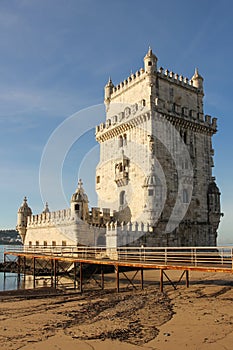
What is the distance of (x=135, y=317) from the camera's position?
486 inches

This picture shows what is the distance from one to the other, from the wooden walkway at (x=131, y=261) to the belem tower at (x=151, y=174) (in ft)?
4.36

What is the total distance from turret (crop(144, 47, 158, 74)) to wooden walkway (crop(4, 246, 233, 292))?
623 inches

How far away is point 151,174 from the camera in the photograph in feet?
94.6

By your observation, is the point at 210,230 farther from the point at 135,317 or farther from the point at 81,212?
the point at 135,317

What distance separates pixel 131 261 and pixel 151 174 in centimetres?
1050

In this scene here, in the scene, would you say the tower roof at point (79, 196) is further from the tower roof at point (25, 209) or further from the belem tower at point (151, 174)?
the tower roof at point (25, 209)

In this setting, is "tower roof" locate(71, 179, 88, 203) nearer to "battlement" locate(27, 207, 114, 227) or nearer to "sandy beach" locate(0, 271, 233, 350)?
"battlement" locate(27, 207, 114, 227)

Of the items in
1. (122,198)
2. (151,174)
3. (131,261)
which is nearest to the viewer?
(131,261)

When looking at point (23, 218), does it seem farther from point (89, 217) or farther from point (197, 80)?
point (197, 80)

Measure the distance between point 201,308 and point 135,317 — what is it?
2.78m

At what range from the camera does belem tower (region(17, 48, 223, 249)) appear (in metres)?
29.0

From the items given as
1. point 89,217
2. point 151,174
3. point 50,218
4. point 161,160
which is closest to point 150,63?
point 161,160

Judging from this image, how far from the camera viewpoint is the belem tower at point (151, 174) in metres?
29.0

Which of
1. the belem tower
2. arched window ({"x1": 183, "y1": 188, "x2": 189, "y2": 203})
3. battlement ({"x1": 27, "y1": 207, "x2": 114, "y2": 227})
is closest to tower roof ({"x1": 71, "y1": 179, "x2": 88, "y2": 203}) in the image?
the belem tower
